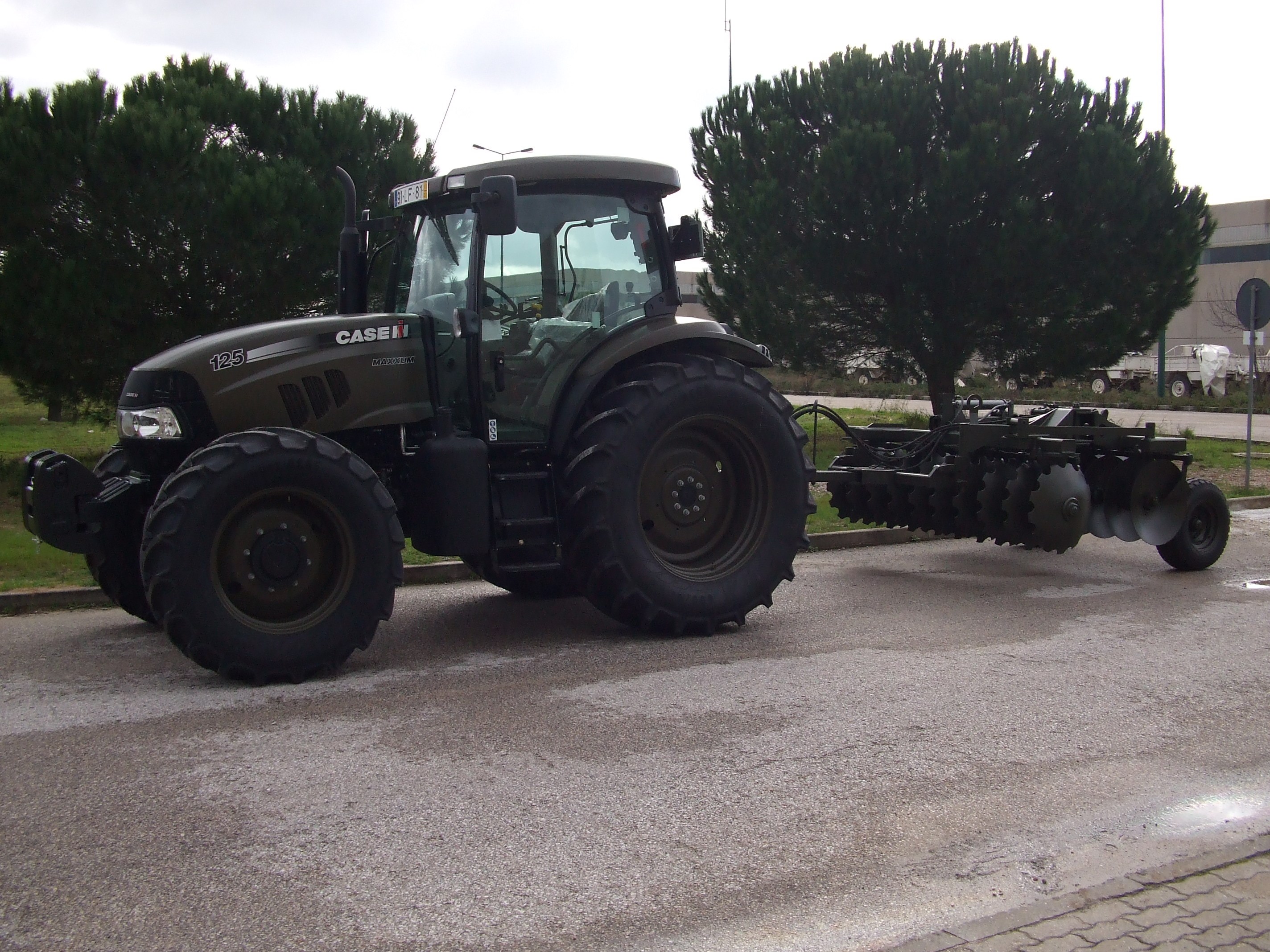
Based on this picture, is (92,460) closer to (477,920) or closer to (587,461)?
(587,461)

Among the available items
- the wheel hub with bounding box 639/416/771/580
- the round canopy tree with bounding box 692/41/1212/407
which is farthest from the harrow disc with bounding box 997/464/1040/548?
the round canopy tree with bounding box 692/41/1212/407

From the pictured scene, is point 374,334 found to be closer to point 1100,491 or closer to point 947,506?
point 947,506

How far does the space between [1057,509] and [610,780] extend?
5457mm

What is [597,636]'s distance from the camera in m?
7.69

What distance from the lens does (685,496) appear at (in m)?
7.94

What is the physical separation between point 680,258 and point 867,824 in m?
4.61

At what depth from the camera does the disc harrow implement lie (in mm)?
9430

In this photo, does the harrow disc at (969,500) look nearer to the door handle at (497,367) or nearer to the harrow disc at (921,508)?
the harrow disc at (921,508)

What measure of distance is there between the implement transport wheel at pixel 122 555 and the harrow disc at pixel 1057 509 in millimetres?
6013

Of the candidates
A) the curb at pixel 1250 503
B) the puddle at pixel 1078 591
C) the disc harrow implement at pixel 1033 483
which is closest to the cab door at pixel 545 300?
the disc harrow implement at pixel 1033 483

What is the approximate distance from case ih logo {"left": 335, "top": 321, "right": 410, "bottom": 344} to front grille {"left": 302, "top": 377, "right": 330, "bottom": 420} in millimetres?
253

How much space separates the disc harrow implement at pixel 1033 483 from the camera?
9.43 meters

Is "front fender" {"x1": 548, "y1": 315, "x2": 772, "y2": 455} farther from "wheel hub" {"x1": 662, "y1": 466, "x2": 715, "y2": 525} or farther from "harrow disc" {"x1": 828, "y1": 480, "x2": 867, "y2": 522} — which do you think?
"harrow disc" {"x1": 828, "y1": 480, "x2": 867, "y2": 522}

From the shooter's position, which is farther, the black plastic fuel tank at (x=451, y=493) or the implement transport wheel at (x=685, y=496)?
the implement transport wheel at (x=685, y=496)
